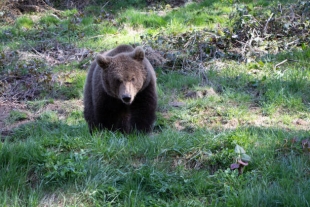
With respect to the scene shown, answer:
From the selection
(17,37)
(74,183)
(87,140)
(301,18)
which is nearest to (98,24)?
(17,37)

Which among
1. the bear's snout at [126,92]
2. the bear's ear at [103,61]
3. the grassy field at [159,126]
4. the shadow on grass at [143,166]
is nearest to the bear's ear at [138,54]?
the bear's ear at [103,61]

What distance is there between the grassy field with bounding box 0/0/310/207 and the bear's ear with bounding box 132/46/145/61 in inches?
38.3

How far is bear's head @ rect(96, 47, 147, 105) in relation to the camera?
16.7 feet

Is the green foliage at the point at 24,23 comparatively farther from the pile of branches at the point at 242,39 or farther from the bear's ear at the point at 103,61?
the bear's ear at the point at 103,61

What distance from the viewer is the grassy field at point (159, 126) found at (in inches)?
142

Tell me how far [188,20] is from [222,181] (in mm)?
7100

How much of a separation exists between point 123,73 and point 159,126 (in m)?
1.22

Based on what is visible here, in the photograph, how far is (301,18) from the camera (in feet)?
28.4

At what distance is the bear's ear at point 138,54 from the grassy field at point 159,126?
3.19 feet

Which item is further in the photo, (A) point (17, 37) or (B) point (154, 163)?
(A) point (17, 37)

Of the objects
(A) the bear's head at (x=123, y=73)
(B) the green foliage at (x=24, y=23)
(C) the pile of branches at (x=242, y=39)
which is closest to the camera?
(A) the bear's head at (x=123, y=73)

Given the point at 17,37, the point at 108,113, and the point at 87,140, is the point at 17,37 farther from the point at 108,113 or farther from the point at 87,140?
the point at 87,140

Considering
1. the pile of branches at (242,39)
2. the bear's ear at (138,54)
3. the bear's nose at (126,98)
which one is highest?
the bear's ear at (138,54)

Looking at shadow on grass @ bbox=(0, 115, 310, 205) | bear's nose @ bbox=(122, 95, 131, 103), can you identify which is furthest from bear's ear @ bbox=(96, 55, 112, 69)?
shadow on grass @ bbox=(0, 115, 310, 205)
